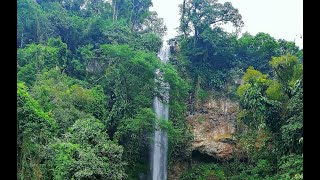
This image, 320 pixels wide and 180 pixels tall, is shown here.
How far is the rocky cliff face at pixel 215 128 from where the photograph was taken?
728 inches

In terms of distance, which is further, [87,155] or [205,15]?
[205,15]

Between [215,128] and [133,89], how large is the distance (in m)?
5.43

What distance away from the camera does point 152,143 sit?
57.1 feet

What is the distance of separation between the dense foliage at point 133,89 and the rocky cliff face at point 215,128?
1.77 feet

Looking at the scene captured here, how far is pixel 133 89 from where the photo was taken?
53.6 ft

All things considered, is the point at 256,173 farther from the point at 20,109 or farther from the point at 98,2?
the point at 98,2

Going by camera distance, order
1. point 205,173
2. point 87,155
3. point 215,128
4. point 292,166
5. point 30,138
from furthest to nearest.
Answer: point 215,128 → point 205,173 → point 292,166 → point 87,155 → point 30,138

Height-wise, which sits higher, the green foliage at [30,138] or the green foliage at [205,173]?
the green foliage at [30,138]

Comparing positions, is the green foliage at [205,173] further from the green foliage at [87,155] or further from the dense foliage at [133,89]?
the green foliage at [87,155]

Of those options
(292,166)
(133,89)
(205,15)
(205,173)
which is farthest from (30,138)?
(205,15)

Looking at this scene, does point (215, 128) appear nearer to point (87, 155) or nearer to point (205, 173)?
point (205, 173)

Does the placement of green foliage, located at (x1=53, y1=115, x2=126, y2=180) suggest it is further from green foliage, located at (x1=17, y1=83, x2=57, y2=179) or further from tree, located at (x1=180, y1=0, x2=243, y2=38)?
tree, located at (x1=180, y1=0, x2=243, y2=38)

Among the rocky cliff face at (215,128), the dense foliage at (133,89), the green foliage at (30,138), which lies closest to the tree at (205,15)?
the dense foliage at (133,89)
